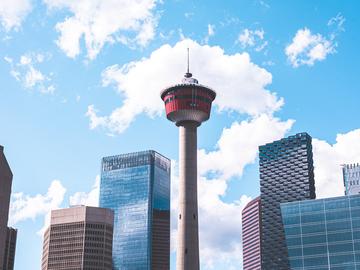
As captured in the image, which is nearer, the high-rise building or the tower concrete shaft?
the high-rise building

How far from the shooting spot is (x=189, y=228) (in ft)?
590

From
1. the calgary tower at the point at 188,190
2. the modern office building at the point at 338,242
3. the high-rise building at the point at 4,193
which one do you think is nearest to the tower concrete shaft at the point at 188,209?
the calgary tower at the point at 188,190

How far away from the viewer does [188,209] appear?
595 ft

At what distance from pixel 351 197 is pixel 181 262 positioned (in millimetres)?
60764

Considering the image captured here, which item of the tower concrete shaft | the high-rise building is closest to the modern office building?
the tower concrete shaft

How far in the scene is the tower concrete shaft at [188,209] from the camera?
178250 millimetres

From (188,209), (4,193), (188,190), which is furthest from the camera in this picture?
(188,190)

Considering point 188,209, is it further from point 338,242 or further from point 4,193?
point 4,193

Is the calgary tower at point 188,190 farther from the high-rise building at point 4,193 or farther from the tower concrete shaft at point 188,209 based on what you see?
the high-rise building at point 4,193

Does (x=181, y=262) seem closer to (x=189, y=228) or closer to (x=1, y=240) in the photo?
(x=189, y=228)

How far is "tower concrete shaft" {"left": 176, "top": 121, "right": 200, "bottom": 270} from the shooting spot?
7018 inches

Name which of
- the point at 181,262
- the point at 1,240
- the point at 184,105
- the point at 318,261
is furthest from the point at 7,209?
the point at 318,261

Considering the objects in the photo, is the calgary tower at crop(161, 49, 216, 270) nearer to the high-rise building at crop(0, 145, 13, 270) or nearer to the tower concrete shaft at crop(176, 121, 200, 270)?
the tower concrete shaft at crop(176, 121, 200, 270)

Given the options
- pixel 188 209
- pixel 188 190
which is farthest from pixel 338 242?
pixel 188 190
